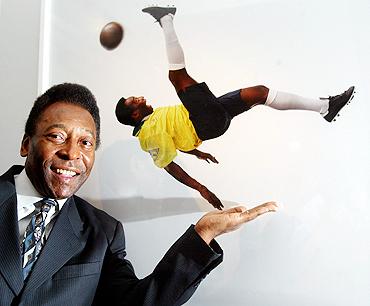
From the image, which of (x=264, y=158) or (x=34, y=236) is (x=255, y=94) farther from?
(x=34, y=236)

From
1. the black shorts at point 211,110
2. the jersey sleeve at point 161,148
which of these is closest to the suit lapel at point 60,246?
the jersey sleeve at point 161,148

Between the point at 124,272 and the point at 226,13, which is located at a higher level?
the point at 226,13

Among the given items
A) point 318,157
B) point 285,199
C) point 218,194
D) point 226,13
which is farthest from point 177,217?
point 226,13

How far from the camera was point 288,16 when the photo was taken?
1090mm

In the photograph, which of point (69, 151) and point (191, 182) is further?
point (191, 182)

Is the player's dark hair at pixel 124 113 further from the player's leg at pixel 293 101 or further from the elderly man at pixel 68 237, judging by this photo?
the player's leg at pixel 293 101

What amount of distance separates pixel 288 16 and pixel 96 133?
1.84ft

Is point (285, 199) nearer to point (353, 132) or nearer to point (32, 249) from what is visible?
point (353, 132)

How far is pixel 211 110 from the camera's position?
1.13m

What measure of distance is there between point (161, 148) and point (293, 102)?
14.3 inches

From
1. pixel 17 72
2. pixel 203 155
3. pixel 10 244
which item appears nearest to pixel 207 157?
pixel 203 155

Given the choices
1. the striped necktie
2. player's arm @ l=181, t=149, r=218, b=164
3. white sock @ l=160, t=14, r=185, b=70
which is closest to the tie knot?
the striped necktie

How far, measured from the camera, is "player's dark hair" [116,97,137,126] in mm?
1224

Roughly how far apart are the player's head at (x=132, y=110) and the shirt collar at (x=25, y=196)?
32cm
